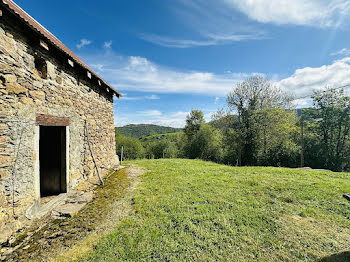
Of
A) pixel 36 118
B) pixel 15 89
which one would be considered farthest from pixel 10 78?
pixel 36 118

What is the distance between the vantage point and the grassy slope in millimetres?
2615

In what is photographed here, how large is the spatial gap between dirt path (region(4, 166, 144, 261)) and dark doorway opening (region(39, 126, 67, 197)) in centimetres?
135

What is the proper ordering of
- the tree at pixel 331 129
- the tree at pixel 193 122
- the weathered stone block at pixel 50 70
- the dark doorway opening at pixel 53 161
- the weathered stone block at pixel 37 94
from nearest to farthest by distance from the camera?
the weathered stone block at pixel 37 94
the weathered stone block at pixel 50 70
the dark doorway opening at pixel 53 161
the tree at pixel 331 129
the tree at pixel 193 122

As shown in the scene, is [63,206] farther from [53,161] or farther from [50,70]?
[50,70]

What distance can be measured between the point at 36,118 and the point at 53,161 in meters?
2.11

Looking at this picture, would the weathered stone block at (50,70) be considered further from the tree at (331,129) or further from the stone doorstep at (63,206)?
the tree at (331,129)

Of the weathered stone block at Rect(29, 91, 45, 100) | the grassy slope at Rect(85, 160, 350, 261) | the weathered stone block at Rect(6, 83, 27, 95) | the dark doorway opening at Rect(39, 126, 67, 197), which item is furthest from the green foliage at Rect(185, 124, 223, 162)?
the weathered stone block at Rect(6, 83, 27, 95)

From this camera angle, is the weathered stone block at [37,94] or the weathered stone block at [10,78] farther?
Result: the weathered stone block at [37,94]

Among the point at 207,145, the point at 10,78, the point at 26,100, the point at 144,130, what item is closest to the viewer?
the point at 10,78

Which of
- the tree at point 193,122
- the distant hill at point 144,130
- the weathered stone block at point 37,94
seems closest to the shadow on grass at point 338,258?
the weathered stone block at point 37,94

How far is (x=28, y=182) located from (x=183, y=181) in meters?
Answer: 4.89

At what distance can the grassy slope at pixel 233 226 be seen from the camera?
2615mm

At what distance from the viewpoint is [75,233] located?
3.10 meters

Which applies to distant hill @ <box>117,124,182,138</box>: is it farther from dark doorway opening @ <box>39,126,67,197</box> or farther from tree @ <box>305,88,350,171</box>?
dark doorway opening @ <box>39,126,67,197</box>
